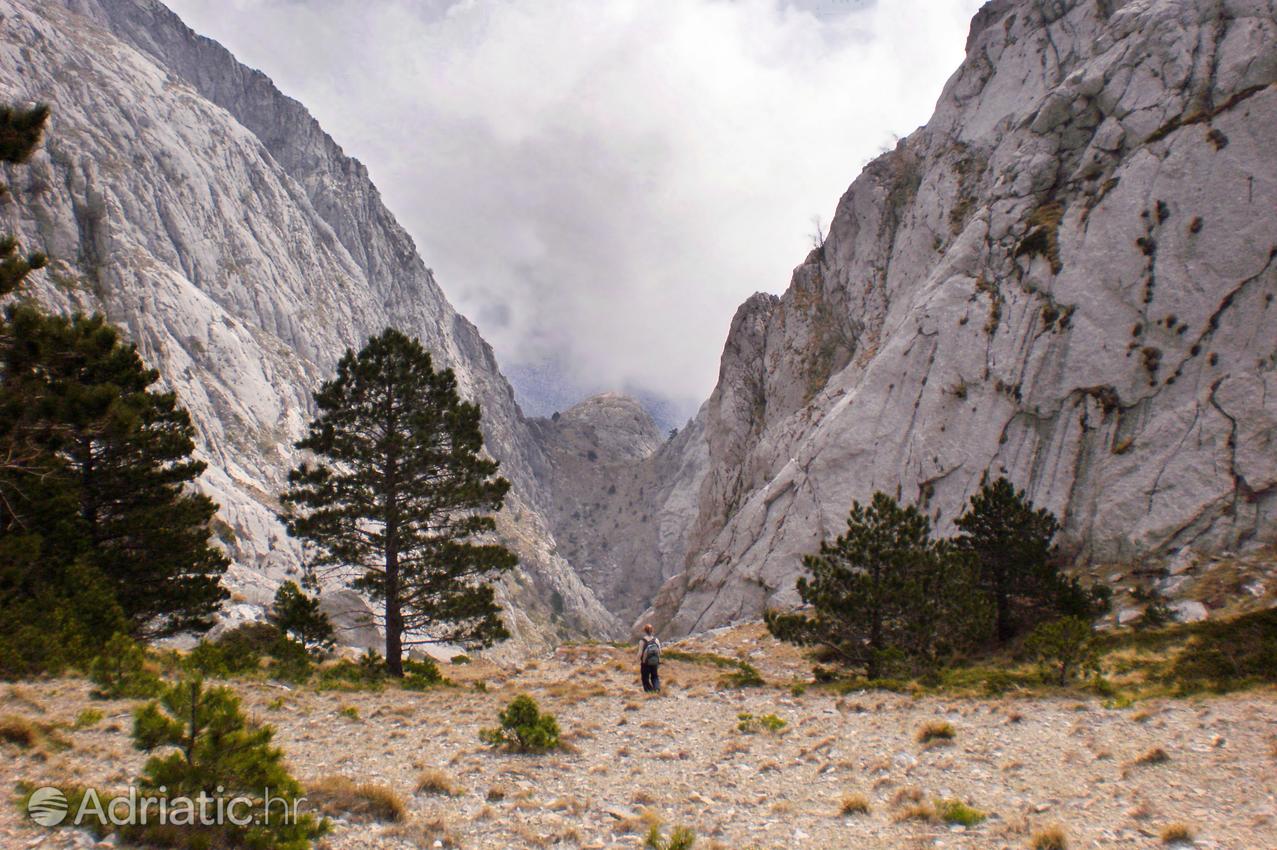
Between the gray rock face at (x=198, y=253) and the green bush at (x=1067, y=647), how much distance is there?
231ft

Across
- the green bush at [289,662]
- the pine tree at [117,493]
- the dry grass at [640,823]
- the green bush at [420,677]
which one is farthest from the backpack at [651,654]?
the pine tree at [117,493]

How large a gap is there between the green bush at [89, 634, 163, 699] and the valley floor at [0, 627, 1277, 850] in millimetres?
385

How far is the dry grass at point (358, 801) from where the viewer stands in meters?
8.44

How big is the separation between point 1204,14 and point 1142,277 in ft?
69.4

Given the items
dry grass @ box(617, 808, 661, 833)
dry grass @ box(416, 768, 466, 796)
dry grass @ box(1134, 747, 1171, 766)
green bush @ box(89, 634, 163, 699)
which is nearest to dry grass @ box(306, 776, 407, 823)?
dry grass @ box(416, 768, 466, 796)

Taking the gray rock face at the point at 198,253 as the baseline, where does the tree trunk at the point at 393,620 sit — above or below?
below

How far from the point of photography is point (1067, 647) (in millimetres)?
18797

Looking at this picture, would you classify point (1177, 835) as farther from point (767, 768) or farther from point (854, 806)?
point (767, 768)

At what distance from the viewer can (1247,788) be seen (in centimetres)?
945

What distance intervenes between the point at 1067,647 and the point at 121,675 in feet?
73.8

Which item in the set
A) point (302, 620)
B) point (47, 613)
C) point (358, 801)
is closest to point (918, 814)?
point (358, 801)

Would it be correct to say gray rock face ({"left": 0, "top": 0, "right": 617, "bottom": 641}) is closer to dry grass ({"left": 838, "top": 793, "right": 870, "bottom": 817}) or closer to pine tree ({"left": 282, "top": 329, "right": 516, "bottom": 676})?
pine tree ({"left": 282, "top": 329, "right": 516, "bottom": 676})

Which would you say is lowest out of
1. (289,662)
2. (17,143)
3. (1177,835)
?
(289,662)

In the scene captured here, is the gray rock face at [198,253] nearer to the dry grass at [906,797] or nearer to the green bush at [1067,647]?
the green bush at [1067,647]
